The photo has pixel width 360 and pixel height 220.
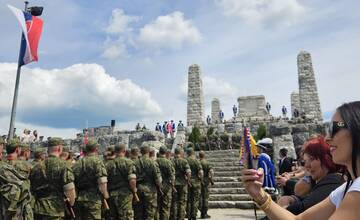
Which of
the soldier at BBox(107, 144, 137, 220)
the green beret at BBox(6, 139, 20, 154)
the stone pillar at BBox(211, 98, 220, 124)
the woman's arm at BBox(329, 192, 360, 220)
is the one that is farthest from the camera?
the stone pillar at BBox(211, 98, 220, 124)

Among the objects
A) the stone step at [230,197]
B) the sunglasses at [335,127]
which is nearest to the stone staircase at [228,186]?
the stone step at [230,197]

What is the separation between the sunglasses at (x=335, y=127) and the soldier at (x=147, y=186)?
654cm

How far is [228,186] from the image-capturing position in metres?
13.2

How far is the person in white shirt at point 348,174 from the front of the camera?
5.03ft

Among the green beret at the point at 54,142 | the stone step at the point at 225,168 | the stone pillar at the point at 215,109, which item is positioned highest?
the stone pillar at the point at 215,109

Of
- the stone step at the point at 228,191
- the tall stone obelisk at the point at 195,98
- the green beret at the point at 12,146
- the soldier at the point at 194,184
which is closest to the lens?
the green beret at the point at 12,146

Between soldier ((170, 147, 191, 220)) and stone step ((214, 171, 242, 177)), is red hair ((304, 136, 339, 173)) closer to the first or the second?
soldier ((170, 147, 191, 220))

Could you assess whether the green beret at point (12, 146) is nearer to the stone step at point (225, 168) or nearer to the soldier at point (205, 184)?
the soldier at point (205, 184)

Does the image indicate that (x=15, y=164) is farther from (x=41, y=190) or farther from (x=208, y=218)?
(x=208, y=218)

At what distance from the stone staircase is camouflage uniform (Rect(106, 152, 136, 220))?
215 inches

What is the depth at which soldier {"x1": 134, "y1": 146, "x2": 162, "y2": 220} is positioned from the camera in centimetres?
796

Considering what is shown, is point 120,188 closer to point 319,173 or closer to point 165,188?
point 165,188

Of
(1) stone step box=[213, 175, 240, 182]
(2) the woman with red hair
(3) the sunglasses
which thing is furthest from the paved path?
(3) the sunglasses

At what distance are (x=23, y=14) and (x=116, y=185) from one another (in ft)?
21.2
